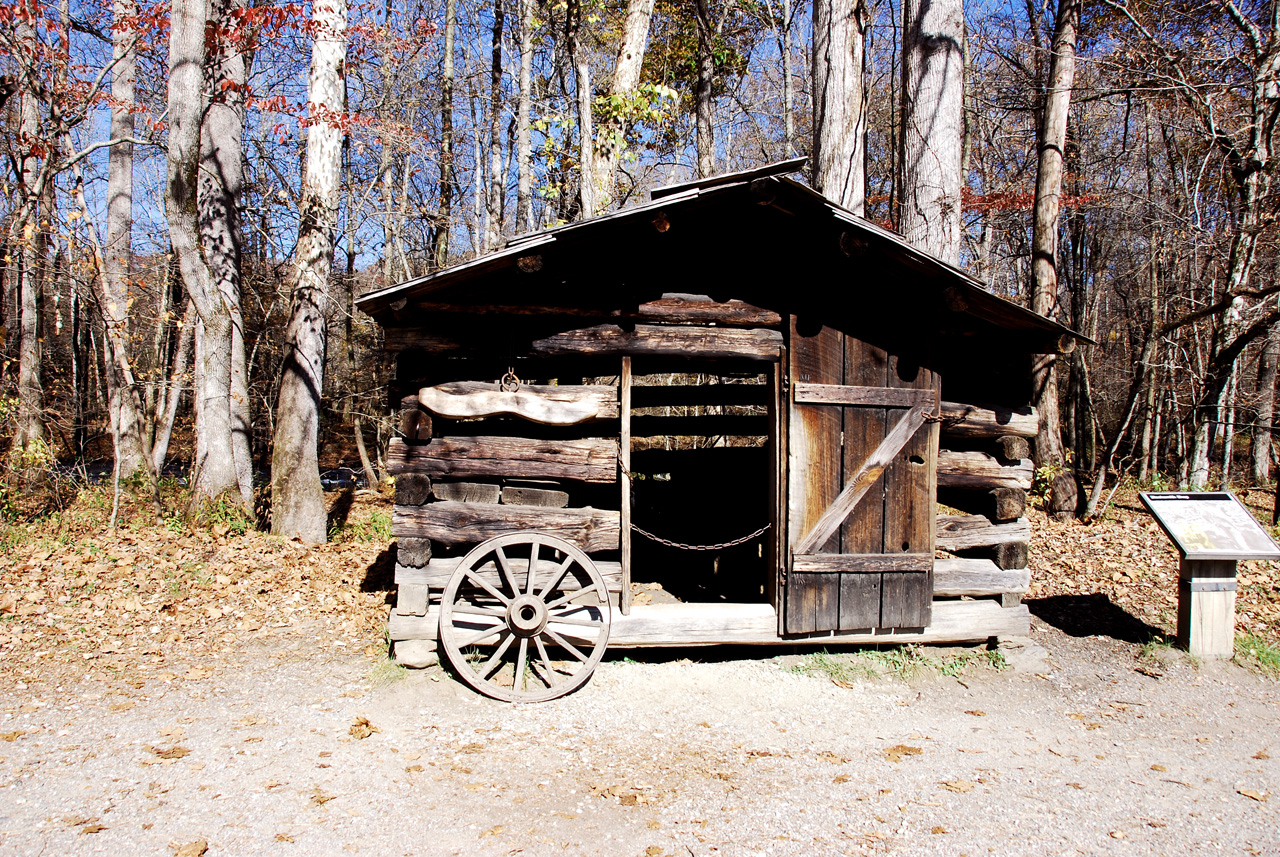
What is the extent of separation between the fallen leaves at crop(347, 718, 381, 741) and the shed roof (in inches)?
113

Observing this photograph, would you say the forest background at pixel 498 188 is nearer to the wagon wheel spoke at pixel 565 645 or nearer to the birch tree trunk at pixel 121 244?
the birch tree trunk at pixel 121 244

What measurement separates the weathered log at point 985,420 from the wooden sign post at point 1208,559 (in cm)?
111

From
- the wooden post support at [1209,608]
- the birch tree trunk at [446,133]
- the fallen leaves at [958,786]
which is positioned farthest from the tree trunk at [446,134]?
the fallen leaves at [958,786]

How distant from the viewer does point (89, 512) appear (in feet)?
29.3

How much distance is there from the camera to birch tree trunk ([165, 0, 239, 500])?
9.06 metres

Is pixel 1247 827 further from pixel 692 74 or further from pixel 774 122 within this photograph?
pixel 774 122

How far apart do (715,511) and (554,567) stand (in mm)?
3587

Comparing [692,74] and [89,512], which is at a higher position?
[692,74]

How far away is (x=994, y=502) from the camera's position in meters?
6.28

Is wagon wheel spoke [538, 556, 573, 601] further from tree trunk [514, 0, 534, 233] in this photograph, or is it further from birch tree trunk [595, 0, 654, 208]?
tree trunk [514, 0, 534, 233]

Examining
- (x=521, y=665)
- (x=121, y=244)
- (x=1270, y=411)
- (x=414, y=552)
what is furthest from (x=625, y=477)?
(x=1270, y=411)

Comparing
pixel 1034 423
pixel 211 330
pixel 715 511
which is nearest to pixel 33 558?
pixel 211 330

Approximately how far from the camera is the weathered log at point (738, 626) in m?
5.78

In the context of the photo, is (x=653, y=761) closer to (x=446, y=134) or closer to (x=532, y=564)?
(x=532, y=564)
